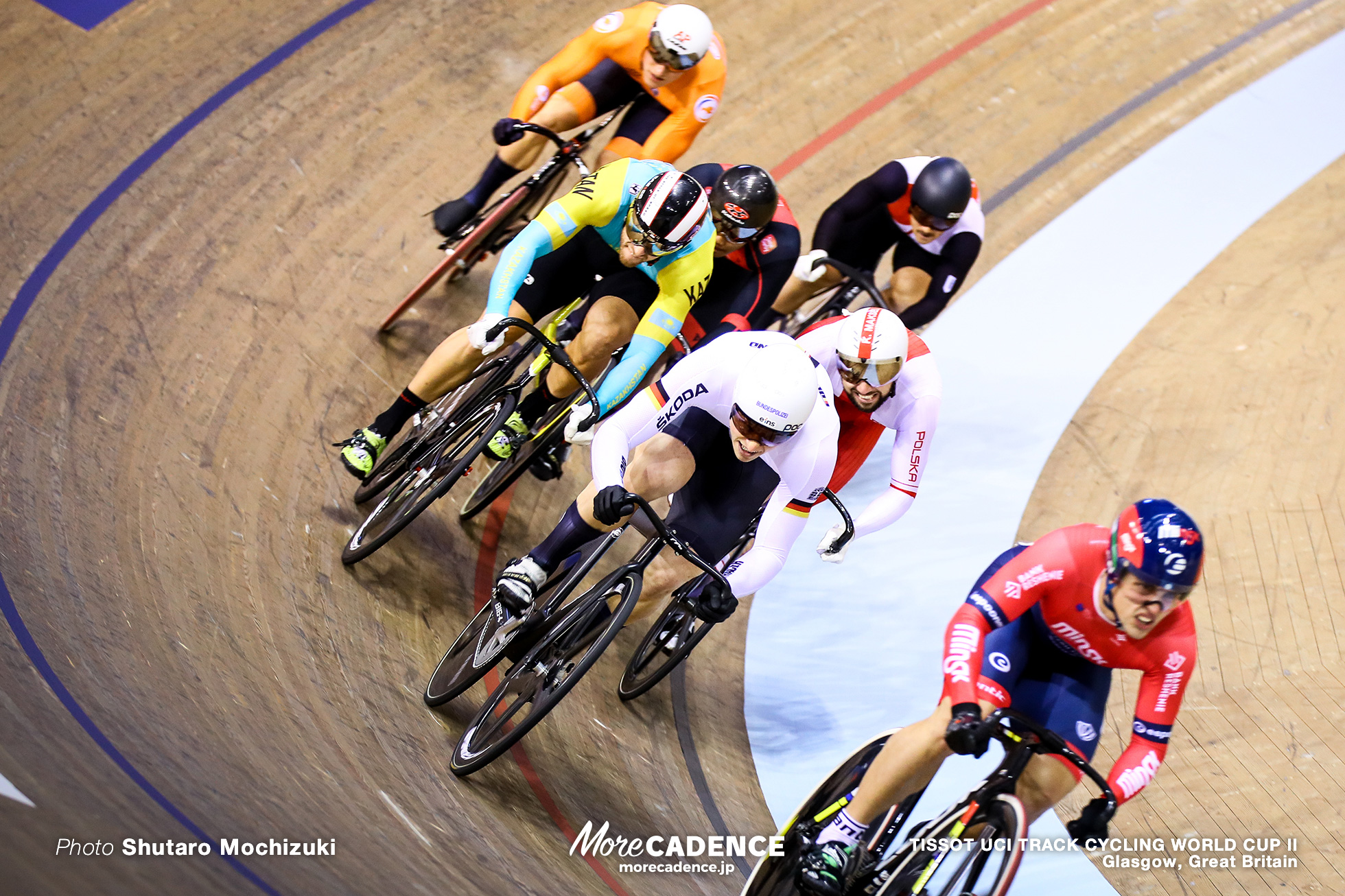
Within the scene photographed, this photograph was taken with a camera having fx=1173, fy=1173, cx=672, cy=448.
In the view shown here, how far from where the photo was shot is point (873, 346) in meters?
3.91

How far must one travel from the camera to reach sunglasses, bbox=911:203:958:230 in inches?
191

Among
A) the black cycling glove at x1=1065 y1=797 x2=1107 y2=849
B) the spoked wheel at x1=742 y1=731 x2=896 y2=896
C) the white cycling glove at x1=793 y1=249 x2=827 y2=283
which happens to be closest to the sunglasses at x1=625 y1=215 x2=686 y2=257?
the white cycling glove at x1=793 y1=249 x2=827 y2=283

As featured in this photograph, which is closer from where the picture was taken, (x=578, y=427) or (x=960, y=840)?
(x=960, y=840)

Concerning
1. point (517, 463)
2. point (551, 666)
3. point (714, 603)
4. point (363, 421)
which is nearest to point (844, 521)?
point (714, 603)

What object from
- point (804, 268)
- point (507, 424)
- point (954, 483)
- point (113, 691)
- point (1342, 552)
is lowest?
point (1342, 552)

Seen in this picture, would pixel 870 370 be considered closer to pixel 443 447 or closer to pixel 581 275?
pixel 581 275

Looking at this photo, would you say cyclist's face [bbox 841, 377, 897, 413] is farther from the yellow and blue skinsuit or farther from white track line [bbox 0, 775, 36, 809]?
white track line [bbox 0, 775, 36, 809]

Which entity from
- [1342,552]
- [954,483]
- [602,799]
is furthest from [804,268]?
[1342,552]

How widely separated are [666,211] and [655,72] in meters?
1.50

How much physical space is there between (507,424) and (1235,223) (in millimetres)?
4959

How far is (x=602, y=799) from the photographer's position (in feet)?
12.9

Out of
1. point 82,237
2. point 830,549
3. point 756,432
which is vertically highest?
point 82,237

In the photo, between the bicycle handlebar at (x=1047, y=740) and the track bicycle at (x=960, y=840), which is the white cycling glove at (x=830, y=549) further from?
the bicycle handlebar at (x=1047, y=740)

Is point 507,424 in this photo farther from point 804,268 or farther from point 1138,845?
point 1138,845
